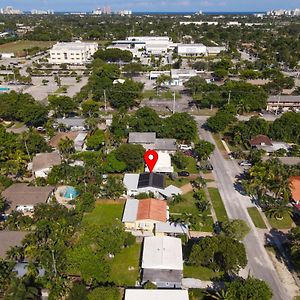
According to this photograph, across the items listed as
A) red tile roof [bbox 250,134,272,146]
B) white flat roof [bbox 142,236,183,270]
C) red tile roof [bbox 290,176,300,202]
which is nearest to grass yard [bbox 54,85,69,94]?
red tile roof [bbox 250,134,272,146]

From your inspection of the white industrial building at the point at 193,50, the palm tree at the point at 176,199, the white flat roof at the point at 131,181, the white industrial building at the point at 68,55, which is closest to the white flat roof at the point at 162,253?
the palm tree at the point at 176,199

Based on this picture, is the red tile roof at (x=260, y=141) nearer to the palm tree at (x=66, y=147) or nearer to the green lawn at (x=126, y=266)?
the palm tree at (x=66, y=147)

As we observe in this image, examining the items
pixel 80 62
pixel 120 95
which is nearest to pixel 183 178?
pixel 120 95

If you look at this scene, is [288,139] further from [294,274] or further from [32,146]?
[32,146]

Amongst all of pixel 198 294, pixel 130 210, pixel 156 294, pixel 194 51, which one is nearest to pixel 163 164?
pixel 130 210

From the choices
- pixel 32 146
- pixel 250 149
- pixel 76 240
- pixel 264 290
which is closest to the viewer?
pixel 264 290

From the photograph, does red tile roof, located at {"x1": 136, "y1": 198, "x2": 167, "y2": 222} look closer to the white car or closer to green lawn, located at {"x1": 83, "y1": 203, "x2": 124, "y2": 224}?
green lawn, located at {"x1": 83, "y1": 203, "x2": 124, "y2": 224}

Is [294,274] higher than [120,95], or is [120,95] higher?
[120,95]
